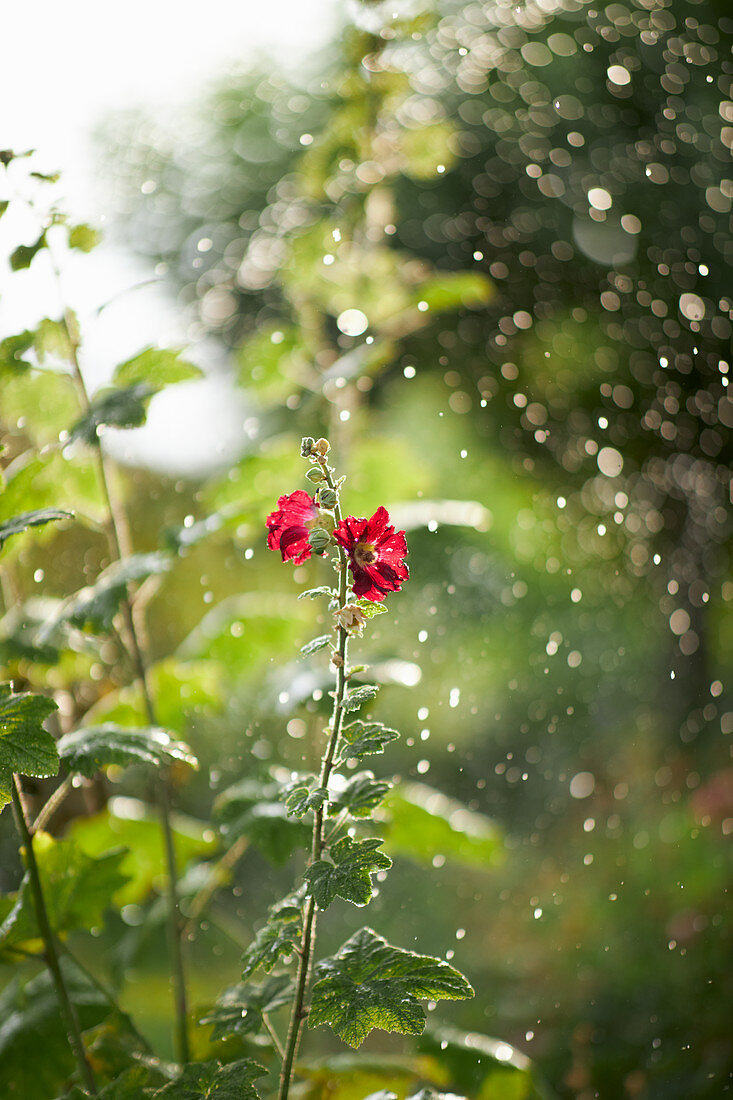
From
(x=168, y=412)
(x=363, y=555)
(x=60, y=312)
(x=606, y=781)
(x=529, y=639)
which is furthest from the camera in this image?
(x=606, y=781)

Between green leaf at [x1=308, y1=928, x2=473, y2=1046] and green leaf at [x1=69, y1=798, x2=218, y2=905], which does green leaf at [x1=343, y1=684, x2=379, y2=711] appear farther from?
green leaf at [x1=69, y1=798, x2=218, y2=905]

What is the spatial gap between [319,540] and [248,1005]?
0.27 meters

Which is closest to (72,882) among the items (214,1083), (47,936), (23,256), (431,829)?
(47,936)

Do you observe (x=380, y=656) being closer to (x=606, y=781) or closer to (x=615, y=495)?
(x=615, y=495)

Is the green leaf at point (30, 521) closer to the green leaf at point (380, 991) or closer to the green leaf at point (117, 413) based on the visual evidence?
the green leaf at point (117, 413)

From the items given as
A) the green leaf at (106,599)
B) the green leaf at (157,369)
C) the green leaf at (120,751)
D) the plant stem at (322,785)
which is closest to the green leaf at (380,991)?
the plant stem at (322,785)

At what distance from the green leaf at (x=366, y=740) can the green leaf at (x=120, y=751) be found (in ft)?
0.30

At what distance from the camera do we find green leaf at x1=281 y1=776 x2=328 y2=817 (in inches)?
13.8

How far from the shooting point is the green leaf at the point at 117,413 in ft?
1.56

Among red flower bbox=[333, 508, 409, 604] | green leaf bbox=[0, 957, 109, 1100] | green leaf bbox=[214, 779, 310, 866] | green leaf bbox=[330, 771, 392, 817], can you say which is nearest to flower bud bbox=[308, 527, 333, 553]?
red flower bbox=[333, 508, 409, 604]

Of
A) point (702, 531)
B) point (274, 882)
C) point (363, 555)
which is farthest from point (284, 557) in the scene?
point (702, 531)

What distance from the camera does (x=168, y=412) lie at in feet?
2.61

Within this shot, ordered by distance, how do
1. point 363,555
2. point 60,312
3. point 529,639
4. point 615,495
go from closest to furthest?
point 363,555
point 60,312
point 529,639
point 615,495

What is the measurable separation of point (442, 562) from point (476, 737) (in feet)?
0.64
